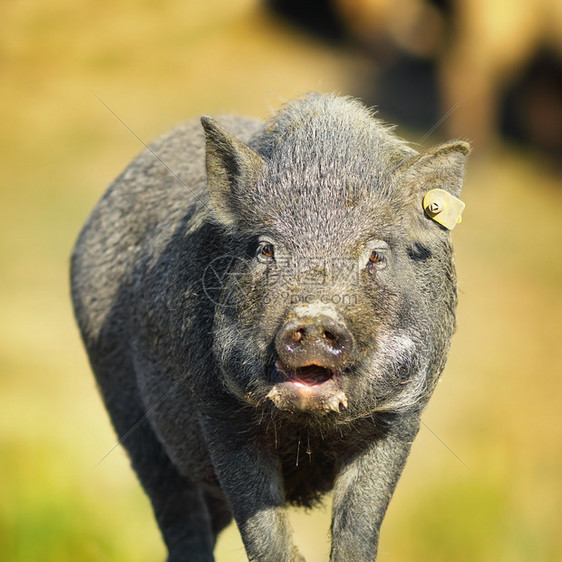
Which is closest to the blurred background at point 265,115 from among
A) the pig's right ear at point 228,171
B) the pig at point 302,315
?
the pig at point 302,315

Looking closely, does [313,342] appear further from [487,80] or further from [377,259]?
[487,80]

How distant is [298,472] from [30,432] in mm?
5885

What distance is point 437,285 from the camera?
4.81 meters

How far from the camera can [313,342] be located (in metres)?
3.83

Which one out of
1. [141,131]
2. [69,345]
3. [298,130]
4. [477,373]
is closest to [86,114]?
[141,131]

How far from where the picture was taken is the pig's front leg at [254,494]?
15.3ft

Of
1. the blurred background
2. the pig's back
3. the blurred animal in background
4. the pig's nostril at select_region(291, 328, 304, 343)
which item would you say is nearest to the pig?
the pig's nostril at select_region(291, 328, 304, 343)

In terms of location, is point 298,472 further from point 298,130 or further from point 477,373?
point 477,373

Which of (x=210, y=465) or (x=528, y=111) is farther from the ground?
(x=210, y=465)

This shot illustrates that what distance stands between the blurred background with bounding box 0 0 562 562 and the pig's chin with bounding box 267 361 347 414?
367cm

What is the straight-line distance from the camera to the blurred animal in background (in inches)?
754

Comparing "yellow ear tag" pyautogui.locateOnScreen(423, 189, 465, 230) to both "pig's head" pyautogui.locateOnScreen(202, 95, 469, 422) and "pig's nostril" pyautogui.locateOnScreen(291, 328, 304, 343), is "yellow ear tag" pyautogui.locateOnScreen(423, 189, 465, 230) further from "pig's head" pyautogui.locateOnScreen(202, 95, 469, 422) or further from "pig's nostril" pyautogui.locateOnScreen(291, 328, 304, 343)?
"pig's nostril" pyautogui.locateOnScreen(291, 328, 304, 343)

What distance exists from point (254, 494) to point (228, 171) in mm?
1375

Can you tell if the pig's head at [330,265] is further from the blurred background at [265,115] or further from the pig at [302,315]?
the blurred background at [265,115]
